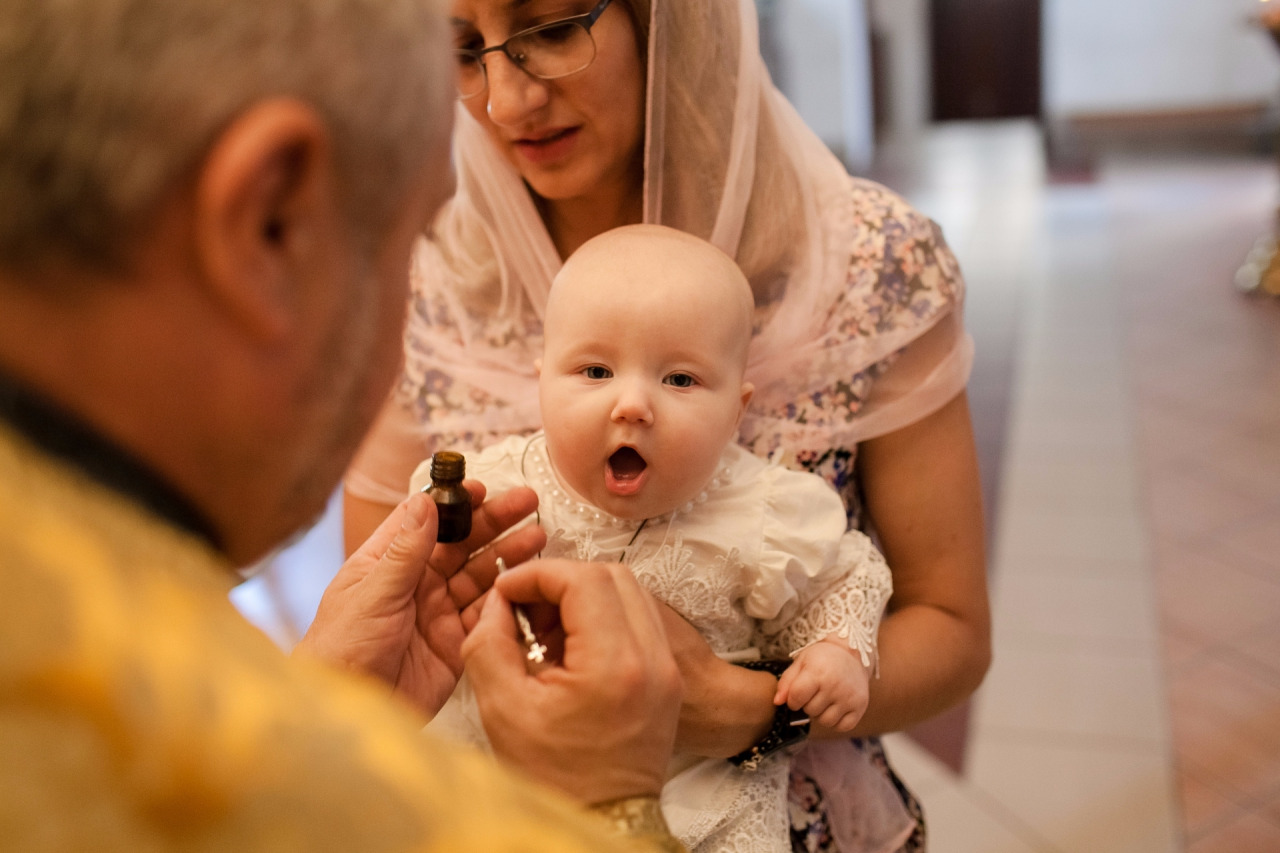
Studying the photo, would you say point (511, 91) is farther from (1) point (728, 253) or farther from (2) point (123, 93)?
(2) point (123, 93)

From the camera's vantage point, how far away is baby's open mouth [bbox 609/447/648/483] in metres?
1.34

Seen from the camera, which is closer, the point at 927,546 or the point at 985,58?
the point at 927,546

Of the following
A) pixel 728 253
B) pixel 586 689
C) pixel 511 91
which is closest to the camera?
pixel 586 689

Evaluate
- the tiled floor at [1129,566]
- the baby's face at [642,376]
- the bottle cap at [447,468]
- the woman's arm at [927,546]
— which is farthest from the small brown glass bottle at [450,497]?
the tiled floor at [1129,566]

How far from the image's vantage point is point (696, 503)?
1438mm

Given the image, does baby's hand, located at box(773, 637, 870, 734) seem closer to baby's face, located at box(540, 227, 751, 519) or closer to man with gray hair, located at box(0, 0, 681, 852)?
baby's face, located at box(540, 227, 751, 519)

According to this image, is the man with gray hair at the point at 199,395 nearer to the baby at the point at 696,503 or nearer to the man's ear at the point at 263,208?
the man's ear at the point at 263,208

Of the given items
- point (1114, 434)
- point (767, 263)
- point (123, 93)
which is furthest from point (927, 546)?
point (1114, 434)

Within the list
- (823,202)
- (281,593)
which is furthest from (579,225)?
(281,593)

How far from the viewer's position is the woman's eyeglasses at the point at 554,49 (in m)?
1.47

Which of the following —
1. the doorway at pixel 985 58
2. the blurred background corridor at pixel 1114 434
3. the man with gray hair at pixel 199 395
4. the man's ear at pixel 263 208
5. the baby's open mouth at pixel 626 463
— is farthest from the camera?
the doorway at pixel 985 58

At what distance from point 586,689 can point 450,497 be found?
369mm

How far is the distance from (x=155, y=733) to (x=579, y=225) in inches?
49.4

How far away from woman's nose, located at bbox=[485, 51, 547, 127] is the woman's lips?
6 centimetres
